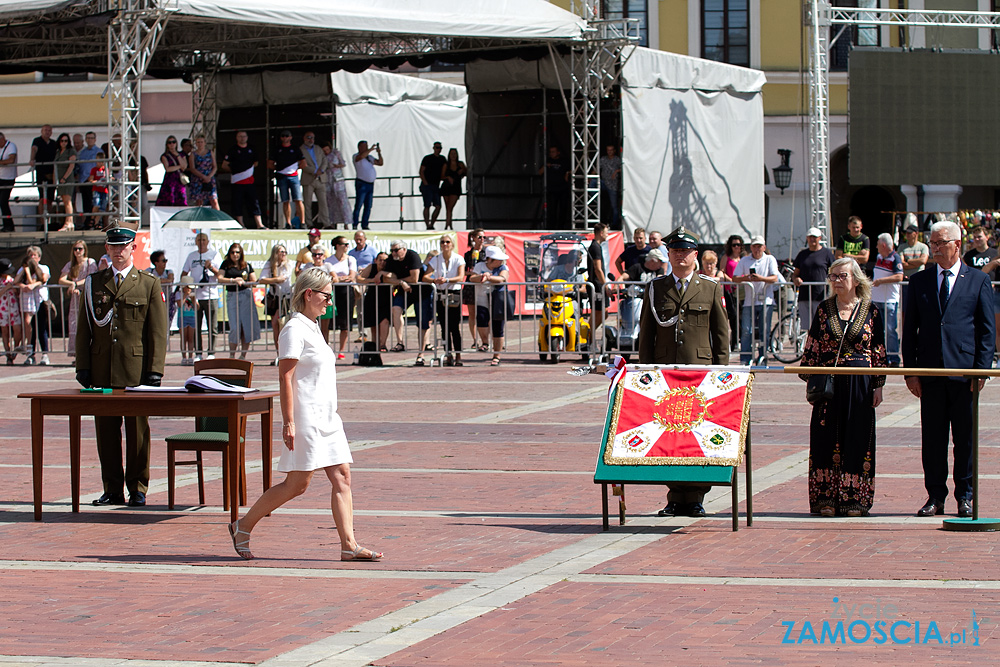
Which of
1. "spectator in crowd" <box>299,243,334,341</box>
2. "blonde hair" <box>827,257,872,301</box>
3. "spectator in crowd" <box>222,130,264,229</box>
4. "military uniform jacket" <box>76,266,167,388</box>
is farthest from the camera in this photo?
"spectator in crowd" <box>222,130,264,229</box>

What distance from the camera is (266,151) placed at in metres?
33.9

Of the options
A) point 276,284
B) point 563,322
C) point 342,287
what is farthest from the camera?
point 276,284

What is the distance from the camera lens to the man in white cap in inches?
774

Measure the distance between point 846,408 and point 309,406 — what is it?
144 inches

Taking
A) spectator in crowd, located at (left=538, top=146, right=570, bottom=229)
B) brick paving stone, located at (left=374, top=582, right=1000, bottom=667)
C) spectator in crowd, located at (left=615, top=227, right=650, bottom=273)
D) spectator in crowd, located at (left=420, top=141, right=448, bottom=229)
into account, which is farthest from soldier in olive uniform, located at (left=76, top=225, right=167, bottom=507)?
spectator in crowd, located at (left=538, top=146, right=570, bottom=229)

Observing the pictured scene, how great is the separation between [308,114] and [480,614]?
27921 mm

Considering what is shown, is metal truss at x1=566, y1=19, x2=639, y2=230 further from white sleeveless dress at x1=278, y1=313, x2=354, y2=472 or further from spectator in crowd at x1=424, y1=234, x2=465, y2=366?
white sleeveless dress at x1=278, y1=313, x2=354, y2=472

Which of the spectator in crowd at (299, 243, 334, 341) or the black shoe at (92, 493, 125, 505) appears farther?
the spectator in crowd at (299, 243, 334, 341)

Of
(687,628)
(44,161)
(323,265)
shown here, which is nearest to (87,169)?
(44,161)

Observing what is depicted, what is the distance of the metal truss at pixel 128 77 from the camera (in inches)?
967

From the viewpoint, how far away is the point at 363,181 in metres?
29.1

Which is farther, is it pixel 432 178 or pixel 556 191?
pixel 556 191

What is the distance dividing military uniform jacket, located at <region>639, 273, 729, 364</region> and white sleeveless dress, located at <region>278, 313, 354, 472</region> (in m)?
2.44

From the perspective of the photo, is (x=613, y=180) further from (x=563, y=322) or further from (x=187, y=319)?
(x=187, y=319)
